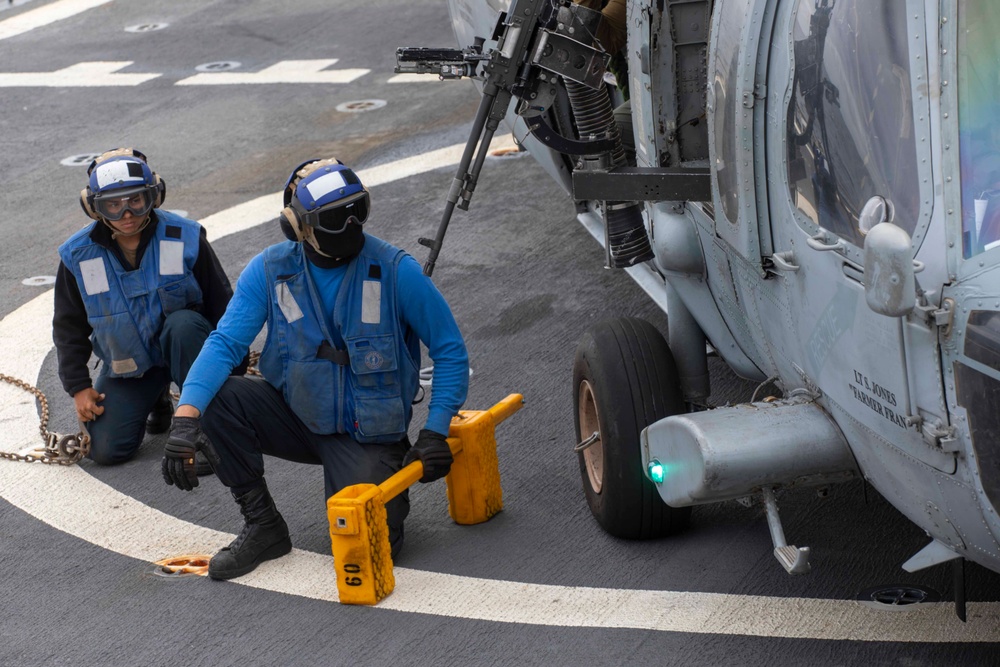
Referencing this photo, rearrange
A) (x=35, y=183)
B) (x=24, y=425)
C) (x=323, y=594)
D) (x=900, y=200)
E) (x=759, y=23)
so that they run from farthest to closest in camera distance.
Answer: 1. (x=35, y=183)
2. (x=24, y=425)
3. (x=323, y=594)
4. (x=759, y=23)
5. (x=900, y=200)

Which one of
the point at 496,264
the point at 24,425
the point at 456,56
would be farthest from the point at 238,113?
the point at 456,56

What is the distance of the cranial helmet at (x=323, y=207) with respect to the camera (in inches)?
181

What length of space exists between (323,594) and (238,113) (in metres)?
7.68

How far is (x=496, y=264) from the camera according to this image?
8008 mm

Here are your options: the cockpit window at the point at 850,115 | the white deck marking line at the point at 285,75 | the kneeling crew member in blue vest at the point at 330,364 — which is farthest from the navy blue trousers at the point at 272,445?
the white deck marking line at the point at 285,75

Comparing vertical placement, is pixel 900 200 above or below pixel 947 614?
above

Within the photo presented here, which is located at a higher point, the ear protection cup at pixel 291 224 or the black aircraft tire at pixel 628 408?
the ear protection cup at pixel 291 224

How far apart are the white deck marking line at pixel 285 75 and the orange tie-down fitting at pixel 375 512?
805 centimetres

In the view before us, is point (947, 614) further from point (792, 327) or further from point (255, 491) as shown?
point (255, 491)

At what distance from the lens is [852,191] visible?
3.47 meters

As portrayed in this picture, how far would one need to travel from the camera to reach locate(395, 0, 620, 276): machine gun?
4965mm

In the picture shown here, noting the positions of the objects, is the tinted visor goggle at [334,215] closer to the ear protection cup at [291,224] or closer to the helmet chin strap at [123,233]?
the ear protection cup at [291,224]

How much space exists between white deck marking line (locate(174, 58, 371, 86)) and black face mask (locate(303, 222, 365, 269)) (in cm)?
802

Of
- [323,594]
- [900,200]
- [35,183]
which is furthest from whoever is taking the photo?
[35,183]
